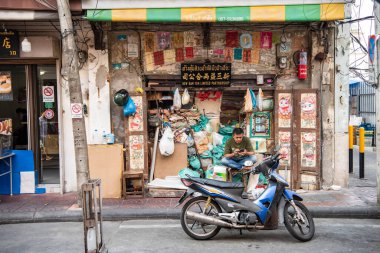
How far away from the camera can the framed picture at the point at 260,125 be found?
10.8 meters

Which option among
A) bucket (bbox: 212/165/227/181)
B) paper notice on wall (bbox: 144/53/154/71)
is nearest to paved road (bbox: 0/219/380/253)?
bucket (bbox: 212/165/227/181)

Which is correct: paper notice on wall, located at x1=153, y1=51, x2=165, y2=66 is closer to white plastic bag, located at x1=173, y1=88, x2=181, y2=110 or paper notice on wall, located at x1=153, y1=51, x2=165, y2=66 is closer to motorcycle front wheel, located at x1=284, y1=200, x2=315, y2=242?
white plastic bag, located at x1=173, y1=88, x2=181, y2=110

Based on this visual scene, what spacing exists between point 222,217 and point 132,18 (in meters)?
4.61

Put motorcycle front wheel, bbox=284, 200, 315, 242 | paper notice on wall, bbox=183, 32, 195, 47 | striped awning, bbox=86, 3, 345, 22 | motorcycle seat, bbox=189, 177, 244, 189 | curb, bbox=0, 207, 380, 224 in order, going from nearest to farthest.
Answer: motorcycle front wheel, bbox=284, 200, 315, 242
motorcycle seat, bbox=189, 177, 244, 189
curb, bbox=0, 207, 380, 224
striped awning, bbox=86, 3, 345, 22
paper notice on wall, bbox=183, 32, 195, 47

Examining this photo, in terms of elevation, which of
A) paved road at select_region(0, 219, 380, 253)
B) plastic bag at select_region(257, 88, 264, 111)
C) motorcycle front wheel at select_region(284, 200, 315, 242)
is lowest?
paved road at select_region(0, 219, 380, 253)

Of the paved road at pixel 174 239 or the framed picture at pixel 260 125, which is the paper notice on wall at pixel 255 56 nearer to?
the framed picture at pixel 260 125

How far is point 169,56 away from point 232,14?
198cm

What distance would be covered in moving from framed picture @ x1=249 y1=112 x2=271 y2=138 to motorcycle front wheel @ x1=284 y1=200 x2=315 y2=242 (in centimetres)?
393

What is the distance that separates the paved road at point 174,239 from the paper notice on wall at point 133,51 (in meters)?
4.08

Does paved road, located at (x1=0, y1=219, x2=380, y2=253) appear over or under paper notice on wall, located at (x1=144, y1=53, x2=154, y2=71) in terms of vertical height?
under

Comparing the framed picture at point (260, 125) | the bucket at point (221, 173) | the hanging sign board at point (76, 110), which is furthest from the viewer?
the framed picture at point (260, 125)

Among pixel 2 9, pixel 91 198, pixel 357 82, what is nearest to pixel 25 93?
pixel 2 9

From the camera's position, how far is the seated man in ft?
30.3

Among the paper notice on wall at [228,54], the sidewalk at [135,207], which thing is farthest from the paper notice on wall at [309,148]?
the paper notice on wall at [228,54]
